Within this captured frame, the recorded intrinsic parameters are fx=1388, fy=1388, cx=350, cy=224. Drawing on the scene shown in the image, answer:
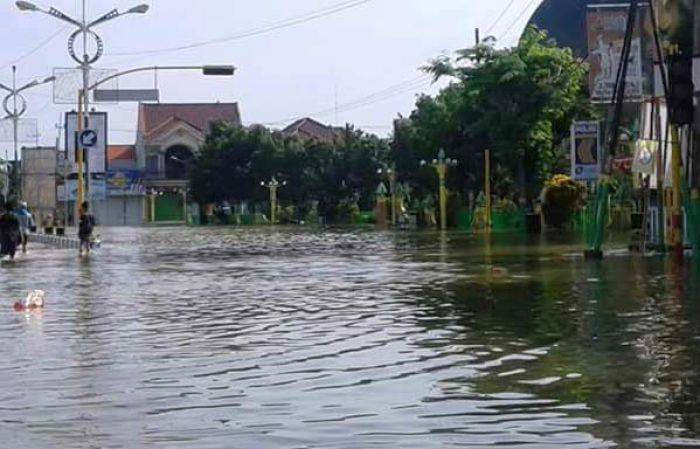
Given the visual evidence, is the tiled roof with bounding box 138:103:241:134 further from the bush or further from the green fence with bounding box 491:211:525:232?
the bush

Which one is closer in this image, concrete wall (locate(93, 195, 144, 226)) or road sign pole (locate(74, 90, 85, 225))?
road sign pole (locate(74, 90, 85, 225))

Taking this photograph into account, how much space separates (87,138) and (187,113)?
82.7 metres

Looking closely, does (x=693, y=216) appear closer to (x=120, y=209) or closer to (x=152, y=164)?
(x=120, y=209)

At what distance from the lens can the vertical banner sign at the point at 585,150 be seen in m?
42.7

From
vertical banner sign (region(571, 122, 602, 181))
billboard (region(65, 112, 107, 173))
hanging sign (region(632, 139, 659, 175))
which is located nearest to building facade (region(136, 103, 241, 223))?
billboard (region(65, 112, 107, 173))

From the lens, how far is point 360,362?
1280 centimetres

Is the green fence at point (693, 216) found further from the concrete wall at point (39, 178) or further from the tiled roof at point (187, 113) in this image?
the tiled roof at point (187, 113)

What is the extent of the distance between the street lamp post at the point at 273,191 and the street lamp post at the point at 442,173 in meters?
32.2

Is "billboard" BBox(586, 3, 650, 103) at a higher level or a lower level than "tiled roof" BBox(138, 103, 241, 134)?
lower

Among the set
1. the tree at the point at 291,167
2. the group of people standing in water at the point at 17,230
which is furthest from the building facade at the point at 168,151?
the group of people standing in water at the point at 17,230

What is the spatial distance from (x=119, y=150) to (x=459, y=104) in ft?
243

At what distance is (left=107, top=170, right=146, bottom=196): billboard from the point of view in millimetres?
120812

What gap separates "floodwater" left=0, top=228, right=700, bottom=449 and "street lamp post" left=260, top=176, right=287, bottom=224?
3060 inches

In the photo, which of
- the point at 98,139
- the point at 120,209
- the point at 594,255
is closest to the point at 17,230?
the point at 98,139
